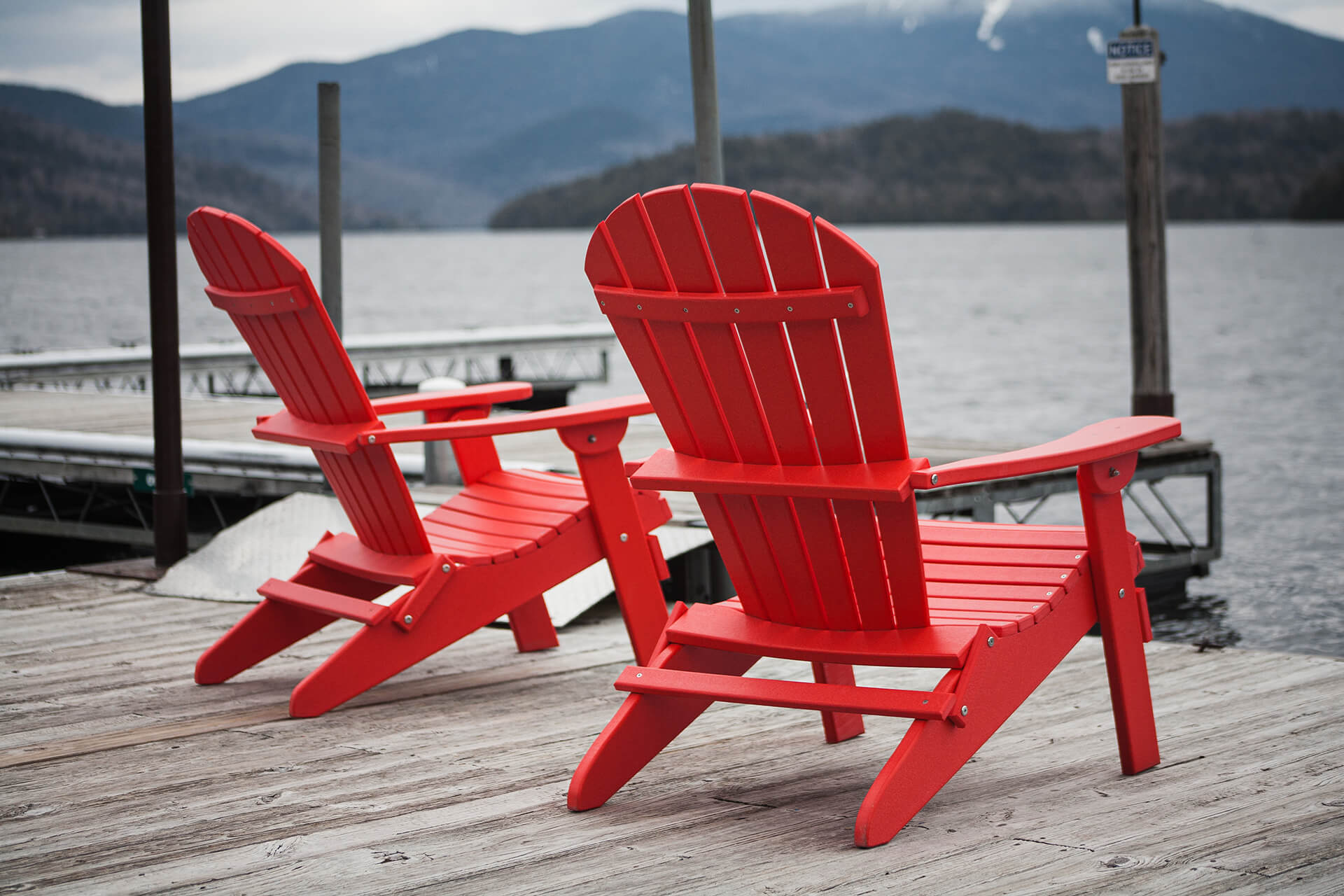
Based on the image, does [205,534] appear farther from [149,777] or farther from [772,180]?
[772,180]

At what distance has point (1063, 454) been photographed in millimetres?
2258

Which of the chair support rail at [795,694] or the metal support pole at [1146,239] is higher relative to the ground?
the metal support pole at [1146,239]

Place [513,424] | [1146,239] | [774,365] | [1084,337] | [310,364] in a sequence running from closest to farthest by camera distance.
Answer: [774,365], [513,424], [310,364], [1146,239], [1084,337]

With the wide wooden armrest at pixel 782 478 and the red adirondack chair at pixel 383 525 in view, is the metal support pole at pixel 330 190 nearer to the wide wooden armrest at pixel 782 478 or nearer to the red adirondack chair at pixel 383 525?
the red adirondack chair at pixel 383 525

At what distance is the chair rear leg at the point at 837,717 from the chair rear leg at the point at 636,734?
0.26 metres

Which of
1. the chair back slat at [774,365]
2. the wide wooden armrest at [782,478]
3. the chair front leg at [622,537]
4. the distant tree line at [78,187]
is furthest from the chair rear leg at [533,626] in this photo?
the distant tree line at [78,187]

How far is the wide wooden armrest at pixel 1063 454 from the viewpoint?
2104mm

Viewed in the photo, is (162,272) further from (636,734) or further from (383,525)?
(636,734)

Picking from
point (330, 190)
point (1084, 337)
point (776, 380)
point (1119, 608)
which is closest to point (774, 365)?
point (776, 380)

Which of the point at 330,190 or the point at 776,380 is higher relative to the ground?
the point at 330,190

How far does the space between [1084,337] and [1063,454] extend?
138ft

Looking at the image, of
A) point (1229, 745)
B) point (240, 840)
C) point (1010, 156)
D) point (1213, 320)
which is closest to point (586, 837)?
point (240, 840)

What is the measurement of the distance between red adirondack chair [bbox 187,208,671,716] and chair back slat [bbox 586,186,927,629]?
24.5 inches

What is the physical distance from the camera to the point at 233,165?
218 feet
